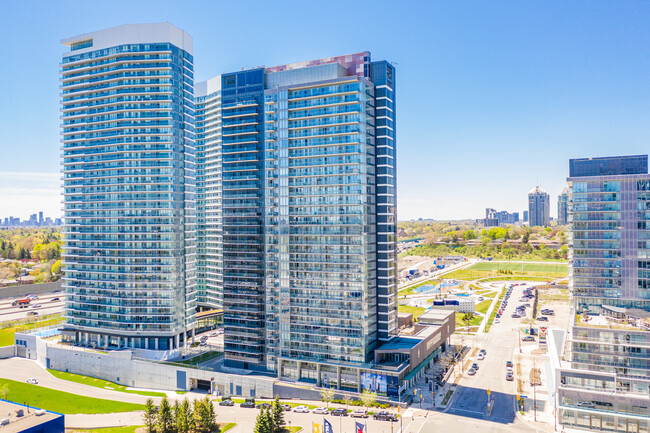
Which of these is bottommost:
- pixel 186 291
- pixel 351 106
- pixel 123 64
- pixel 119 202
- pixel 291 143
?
pixel 186 291

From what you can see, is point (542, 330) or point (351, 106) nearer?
point (351, 106)

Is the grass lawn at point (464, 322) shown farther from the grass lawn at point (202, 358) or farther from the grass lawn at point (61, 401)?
the grass lawn at point (61, 401)

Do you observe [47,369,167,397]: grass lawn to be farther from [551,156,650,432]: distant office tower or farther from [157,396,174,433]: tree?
[551,156,650,432]: distant office tower

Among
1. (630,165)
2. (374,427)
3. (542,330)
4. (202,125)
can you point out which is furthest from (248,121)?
(542,330)

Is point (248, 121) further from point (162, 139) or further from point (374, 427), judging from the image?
point (374, 427)

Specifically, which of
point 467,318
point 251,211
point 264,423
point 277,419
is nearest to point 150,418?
point 264,423

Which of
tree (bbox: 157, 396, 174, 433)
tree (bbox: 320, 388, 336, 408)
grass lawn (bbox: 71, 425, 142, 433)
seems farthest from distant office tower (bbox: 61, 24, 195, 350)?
tree (bbox: 320, 388, 336, 408)

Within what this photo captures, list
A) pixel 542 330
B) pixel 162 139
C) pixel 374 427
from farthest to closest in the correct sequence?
pixel 542 330, pixel 162 139, pixel 374 427

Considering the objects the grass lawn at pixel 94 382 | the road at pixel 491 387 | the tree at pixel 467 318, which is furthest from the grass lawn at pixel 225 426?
the tree at pixel 467 318
